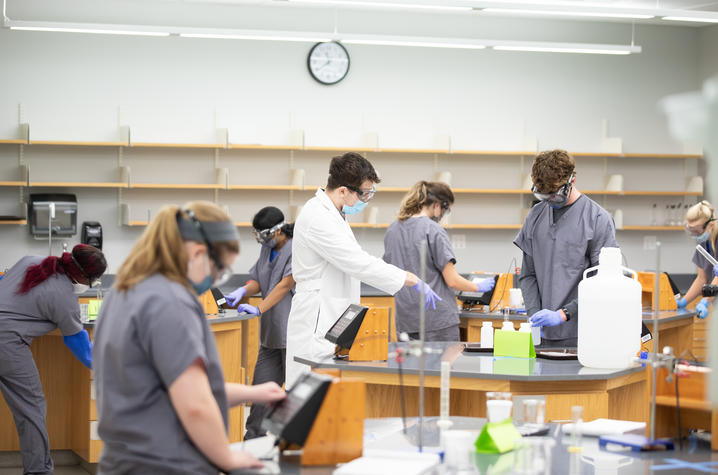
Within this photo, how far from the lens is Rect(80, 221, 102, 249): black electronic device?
6648mm

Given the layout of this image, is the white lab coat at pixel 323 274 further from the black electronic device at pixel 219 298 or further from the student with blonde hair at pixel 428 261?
the black electronic device at pixel 219 298

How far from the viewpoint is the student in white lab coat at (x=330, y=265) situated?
10.5ft

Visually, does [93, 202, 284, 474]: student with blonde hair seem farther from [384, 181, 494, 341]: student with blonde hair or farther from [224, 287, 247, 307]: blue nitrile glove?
[224, 287, 247, 307]: blue nitrile glove

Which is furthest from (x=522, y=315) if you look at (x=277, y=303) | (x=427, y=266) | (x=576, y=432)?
(x=576, y=432)

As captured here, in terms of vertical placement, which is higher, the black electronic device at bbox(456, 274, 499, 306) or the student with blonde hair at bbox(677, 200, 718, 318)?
the student with blonde hair at bbox(677, 200, 718, 318)

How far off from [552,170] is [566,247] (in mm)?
329

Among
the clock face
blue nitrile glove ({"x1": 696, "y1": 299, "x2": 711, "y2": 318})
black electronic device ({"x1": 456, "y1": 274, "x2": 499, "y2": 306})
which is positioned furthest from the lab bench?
the clock face

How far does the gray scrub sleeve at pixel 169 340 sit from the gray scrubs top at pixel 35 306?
211 cm

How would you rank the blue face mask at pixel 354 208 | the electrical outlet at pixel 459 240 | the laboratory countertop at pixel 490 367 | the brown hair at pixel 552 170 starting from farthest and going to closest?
1. the electrical outlet at pixel 459 240
2. the blue face mask at pixel 354 208
3. the brown hair at pixel 552 170
4. the laboratory countertop at pixel 490 367

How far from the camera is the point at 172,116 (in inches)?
276

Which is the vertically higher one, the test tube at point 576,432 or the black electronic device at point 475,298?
the test tube at point 576,432

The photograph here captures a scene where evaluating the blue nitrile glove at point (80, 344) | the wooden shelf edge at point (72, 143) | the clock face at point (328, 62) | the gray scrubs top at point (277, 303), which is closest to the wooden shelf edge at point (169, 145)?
the wooden shelf edge at point (72, 143)

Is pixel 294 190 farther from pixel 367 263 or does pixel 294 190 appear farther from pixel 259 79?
pixel 367 263

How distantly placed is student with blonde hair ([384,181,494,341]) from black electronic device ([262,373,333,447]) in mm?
2395
